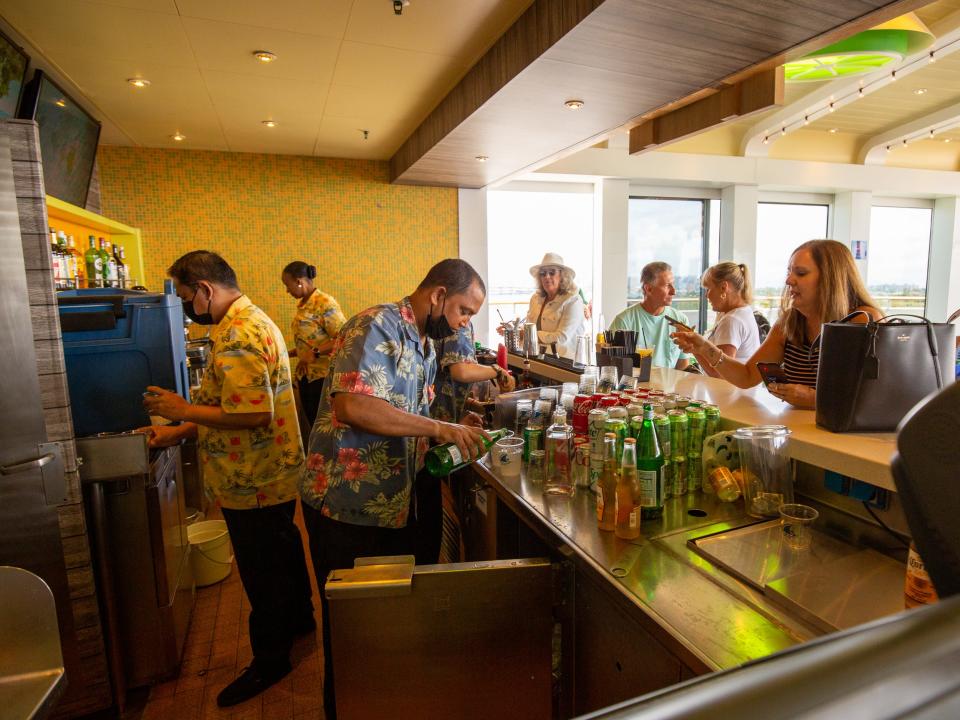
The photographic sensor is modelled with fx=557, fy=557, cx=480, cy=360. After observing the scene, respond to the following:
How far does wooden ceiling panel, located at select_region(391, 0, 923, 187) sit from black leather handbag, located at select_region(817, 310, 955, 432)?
4.46 ft

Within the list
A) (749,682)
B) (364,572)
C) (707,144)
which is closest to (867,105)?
(707,144)

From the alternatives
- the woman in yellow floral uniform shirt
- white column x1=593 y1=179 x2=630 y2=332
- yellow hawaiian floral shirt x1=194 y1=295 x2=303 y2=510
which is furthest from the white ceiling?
white column x1=593 y1=179 x2=630 y2=332

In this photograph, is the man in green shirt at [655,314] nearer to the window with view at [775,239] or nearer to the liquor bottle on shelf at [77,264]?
the liquor bottle on shelf at [77,264]

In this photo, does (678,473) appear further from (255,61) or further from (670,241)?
(670,241)

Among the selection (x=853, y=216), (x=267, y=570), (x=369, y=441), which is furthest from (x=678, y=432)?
(x=853, y=216)

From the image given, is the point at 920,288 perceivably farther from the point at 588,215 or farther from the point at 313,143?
the point at 313,143

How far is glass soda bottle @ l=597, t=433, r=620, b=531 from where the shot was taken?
4.86 ft

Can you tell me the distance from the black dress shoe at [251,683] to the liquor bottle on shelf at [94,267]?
240 centimetres

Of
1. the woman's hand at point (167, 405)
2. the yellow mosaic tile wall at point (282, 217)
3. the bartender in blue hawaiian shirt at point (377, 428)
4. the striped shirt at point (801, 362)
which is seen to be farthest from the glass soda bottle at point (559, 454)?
the yellow mosaic tile wall at point (282, 217)

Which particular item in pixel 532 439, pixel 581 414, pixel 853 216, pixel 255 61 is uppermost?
pixel 255 61

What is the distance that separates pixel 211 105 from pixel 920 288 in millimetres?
9464

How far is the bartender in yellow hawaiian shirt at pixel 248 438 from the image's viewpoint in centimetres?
199

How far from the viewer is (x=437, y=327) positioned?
1848mm

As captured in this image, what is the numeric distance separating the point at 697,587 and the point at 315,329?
377 cm
